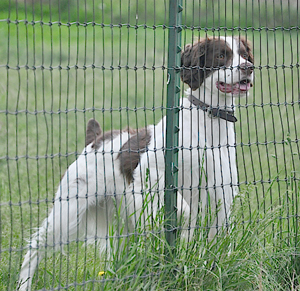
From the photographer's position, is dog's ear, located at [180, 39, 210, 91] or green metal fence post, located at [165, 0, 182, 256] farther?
dog's ear, located at [180, 39, 210, 91]

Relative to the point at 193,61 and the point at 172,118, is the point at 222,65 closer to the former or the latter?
the point at 193,61

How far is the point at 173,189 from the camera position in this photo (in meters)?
3.44

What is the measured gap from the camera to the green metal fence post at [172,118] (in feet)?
10.7

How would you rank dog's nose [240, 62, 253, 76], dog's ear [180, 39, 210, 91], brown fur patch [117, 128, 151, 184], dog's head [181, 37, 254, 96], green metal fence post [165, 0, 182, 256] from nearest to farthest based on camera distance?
green metal fence post [165, 0, 182, 256] → dog's nose [240, 62, 253, 76] → dog's head [181, 37, 254, 96] → dog's ear [180, 39, 210, 91] → brown fur patch [117, 128, 151, 184]

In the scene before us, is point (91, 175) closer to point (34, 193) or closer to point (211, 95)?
point (211, 95)

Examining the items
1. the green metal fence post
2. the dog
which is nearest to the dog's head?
the dog

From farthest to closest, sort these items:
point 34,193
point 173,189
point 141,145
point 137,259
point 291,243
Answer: point 34,193
point 141,145
point 291,243
point 173,189
point 137,259

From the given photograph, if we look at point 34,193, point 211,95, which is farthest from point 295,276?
point 34,193

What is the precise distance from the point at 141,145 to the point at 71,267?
3.87 ft

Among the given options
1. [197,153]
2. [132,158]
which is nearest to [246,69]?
[197,153]

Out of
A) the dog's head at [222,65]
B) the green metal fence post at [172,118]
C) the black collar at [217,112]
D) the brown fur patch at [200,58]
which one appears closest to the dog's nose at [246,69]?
the dog's head at [222,65]

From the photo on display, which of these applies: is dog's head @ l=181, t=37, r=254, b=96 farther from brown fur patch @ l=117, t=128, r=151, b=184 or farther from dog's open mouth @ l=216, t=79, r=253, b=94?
brown fur patch @ l=117, t=128, r=151, b=184

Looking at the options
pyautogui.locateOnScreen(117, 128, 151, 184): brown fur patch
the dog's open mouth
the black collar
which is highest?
the dog's open mouth

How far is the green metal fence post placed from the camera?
3.27 m
